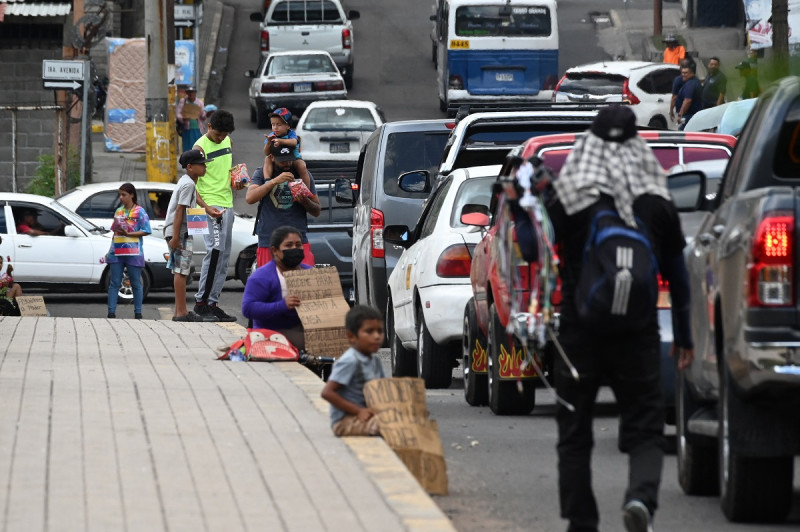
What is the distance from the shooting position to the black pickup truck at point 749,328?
669cm

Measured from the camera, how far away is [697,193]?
27.9ft

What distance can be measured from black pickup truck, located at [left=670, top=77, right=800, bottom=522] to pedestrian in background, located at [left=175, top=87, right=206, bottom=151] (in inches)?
1100

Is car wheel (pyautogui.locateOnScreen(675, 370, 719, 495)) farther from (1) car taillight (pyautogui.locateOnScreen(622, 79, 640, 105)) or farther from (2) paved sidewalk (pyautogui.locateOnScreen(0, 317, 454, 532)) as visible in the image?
(1) car taillight (pyautogui.locateOnScreen(622, 79, 640, 105))

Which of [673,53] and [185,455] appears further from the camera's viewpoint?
[673,53]

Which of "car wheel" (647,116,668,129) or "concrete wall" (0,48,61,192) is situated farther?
"concrete wall" (0,48,61,192)

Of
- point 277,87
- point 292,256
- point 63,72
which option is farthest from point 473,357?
point 277,87

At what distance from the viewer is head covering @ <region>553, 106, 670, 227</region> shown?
6.52 m

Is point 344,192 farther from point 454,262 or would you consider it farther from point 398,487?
point 398,487

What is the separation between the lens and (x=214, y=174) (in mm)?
16766

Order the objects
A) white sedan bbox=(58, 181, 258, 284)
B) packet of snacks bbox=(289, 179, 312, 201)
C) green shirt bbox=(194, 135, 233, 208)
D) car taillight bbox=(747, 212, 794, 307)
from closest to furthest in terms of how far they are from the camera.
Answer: car taillight bbox=(747, 212, 794, 307), packet of snacks bbox=(289, 179, 312, 201), green shirt bbox=(194, 135, 233, 208), white sedan bbox=(58, 181, 258, 284)

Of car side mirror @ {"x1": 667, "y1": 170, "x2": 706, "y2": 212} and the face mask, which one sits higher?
car side mirror @ {"x1": 667, "y1": 170, "x2": 706, "y2": 212}

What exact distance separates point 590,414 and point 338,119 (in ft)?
90.2

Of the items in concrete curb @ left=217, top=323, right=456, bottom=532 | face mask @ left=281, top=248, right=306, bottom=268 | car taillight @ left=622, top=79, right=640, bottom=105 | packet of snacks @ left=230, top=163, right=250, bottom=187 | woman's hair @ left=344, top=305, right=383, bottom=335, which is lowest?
concrete curb @ left=217, top=323, right=456, bottom=532

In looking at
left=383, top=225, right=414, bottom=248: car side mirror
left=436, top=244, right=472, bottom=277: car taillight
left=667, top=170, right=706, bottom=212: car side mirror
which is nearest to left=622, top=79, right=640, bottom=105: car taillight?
left=383, top=225, right=414, bottom=248: car side mirror
